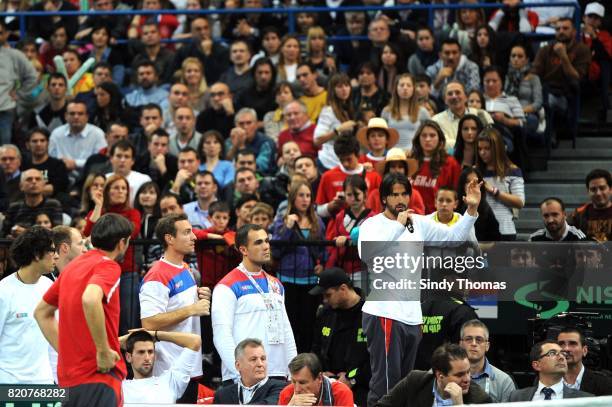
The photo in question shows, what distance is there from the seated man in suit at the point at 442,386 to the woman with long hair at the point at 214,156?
5141 mm

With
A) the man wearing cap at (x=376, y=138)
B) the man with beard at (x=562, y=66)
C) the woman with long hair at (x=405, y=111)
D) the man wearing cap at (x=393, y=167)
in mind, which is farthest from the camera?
the man with beard at (x=562, y=66)

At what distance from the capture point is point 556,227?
1257 centimetres

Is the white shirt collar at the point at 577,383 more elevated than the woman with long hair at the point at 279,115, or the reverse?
the woman with long hair at the point at 279,115

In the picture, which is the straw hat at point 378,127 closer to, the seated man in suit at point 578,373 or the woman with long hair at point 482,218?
the woman with long hair at point 482,218

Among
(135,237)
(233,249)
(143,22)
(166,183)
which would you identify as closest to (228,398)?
(233,249)

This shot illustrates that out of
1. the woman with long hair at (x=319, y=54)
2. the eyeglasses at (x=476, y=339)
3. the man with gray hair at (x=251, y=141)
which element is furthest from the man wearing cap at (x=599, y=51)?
the eyeglasses at (x=476, y=339)

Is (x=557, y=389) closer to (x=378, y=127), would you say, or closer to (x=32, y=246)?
(x=32, y=246)

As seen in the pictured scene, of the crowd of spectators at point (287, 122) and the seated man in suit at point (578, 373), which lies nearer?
the seated man in suit at point (578, 373)

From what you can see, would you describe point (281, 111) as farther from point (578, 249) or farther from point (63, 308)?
point (63, 308)

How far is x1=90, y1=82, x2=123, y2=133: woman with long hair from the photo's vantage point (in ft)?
55.4

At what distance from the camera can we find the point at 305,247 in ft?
40.5

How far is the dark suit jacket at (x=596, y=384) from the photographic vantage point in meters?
10.6

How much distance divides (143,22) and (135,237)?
7274 mm

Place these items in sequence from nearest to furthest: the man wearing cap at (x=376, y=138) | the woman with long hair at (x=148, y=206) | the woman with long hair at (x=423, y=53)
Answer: the woman with long hair at (x=148, y=206) < the man wearing cap at (x=376, y=138) < the woman with long hair at (x=423, y=53)
